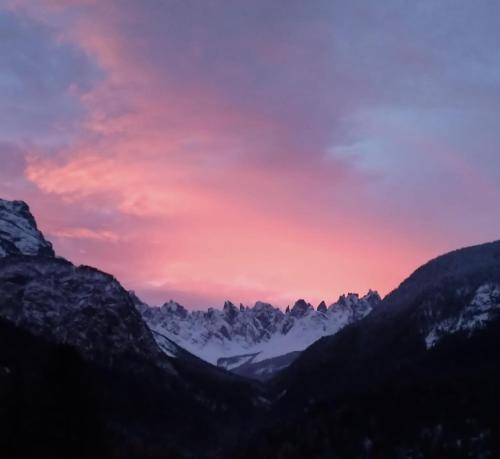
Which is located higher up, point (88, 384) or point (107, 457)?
point (88, 384)

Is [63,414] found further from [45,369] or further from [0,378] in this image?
[0,378]

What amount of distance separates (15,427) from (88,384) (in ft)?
23.1

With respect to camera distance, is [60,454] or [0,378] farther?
[0,378]

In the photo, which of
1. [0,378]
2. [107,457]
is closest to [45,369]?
[107,457]

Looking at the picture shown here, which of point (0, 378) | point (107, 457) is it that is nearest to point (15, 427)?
point (107, 457)

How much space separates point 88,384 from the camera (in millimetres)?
77250

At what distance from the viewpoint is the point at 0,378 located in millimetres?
186250

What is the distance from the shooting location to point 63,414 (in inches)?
2874

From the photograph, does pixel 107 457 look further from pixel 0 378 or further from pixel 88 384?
pixel 0 378

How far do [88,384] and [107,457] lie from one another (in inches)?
246

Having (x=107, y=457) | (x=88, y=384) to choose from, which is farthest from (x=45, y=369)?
(x=107, y=457)

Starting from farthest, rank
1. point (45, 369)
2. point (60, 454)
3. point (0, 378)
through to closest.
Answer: point (0, 378) < point (45, 369) < point (60, 454)

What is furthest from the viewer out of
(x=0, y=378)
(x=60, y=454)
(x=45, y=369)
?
(x=0, y=378)

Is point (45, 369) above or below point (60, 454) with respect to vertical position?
above
